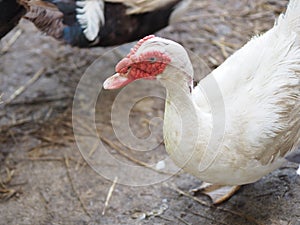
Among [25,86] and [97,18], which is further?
[25,86]

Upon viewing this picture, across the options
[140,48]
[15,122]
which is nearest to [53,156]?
[15,122]

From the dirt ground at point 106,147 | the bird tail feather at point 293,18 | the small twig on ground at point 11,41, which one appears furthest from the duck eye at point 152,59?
the small twig on ground at point 11,41

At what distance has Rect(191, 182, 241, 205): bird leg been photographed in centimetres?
254

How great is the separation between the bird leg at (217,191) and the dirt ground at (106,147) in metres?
0.03

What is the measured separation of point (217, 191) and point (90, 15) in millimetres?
1196

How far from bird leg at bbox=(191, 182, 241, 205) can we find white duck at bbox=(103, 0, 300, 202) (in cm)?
31

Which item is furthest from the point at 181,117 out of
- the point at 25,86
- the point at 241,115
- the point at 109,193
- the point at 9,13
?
the point at 25,86

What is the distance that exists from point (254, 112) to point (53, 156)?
1.32m

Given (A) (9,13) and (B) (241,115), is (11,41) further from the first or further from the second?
(B) (241,115)

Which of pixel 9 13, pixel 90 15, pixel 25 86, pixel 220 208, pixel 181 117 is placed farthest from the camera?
pixel 25 86

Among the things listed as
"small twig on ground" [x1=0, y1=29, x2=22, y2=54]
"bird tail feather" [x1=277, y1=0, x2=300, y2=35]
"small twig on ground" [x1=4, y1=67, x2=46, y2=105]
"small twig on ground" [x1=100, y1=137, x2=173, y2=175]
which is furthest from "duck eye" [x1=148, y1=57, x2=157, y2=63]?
"small twig on ground" [x1=0, y1=29, x2=22, y2=54]

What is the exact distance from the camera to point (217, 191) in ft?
8.53

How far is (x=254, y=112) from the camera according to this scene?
214 centimetres

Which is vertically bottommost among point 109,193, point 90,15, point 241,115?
point 109,193
